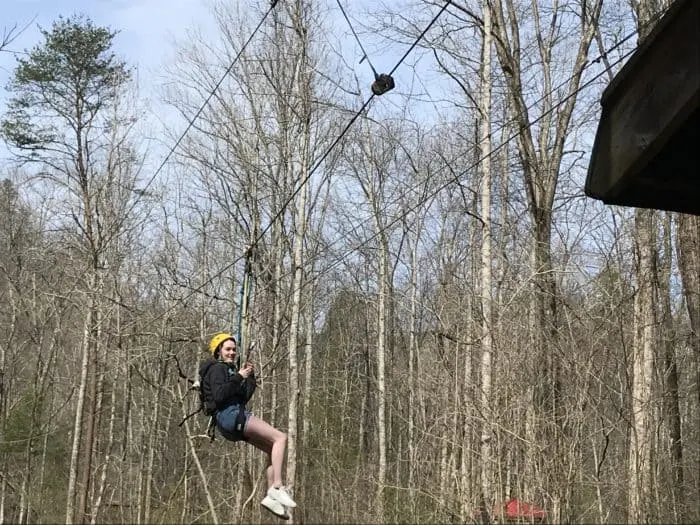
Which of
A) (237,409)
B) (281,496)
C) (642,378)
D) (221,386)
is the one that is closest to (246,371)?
(221,386)

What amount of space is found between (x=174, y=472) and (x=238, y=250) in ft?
49.7

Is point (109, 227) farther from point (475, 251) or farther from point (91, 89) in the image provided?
point (475, 251)

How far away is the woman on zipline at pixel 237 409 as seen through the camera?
6.78 meters

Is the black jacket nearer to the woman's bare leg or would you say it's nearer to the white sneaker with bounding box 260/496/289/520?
the woman's bare leg

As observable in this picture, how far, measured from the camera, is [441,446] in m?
10.6

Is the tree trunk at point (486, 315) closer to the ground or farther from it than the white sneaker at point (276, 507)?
farther from it

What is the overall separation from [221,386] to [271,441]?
69 centimetres

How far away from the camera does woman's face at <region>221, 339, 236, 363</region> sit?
23.3ft

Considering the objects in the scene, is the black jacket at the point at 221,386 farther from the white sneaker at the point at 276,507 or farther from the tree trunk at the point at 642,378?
the tree trunk at the point at 642,378

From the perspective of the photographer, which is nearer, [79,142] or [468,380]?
[468,380]

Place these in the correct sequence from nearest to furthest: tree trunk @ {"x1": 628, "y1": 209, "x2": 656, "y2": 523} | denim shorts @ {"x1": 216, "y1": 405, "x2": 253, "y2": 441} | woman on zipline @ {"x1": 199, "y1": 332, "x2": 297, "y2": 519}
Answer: woman on zipline @ {"x1": 199, "y1": 332, "x2": 297, "y2": 519} → denim shorts @ {"x1": 216, "y1": 405, "x2": 253, "y2": 441} → tree trunk @ {"x1": 628, "y1": 209, "x2": 656, "y2": 523}

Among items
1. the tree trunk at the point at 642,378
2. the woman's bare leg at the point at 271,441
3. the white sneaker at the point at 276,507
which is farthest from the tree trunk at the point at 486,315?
the white sneaker at the point at 276,507

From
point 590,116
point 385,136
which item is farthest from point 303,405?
point 590,116

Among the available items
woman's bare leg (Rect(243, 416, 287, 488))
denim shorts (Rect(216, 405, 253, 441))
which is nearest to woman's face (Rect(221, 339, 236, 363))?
denim shorts (Rect(216, 405, 253, 441))
